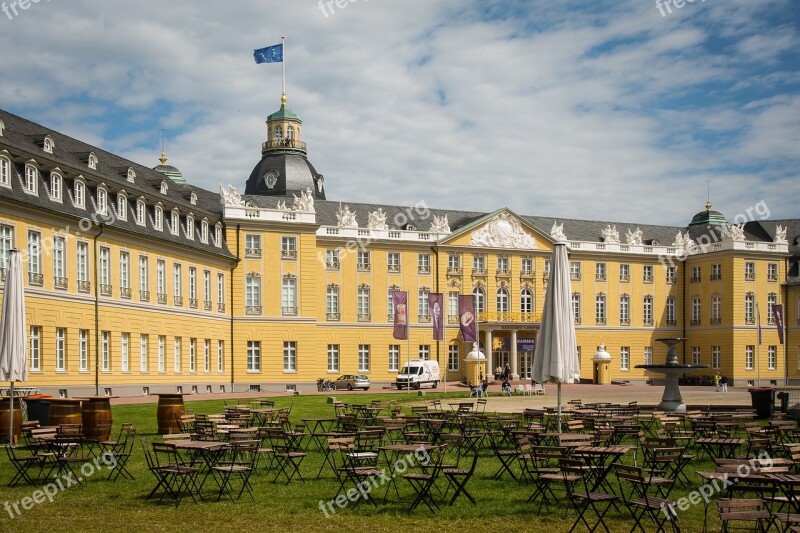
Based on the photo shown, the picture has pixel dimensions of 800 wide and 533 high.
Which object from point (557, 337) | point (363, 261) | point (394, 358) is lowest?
point (394, 358)

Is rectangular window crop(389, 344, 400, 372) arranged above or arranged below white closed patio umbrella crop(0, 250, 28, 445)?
below

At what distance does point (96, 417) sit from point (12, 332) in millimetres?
2714

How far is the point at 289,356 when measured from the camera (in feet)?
186

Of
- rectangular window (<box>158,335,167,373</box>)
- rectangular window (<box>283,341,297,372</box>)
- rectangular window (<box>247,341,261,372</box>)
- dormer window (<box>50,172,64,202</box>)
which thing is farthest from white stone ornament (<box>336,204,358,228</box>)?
dormer window (<box>50,172,64,202</box>)

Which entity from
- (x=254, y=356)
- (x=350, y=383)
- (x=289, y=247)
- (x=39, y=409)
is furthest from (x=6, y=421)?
(x=289, y=247)

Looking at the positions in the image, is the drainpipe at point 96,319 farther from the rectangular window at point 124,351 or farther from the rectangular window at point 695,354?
the rectangular window at point 695,354

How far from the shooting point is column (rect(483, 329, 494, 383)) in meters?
63.4

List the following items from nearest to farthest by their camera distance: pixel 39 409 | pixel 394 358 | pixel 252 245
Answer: pixel 39 409 < pixel 252 245 < pixel 394 358

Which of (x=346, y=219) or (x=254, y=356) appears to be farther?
(x=346, y=219)

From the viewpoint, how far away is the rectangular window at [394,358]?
6188 centimetres

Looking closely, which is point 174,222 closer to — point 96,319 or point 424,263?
point 96,319

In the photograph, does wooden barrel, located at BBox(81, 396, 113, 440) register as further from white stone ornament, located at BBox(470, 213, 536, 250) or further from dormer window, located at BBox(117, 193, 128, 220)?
white stone ornament, located at BBox(470, 213, 536, 250)

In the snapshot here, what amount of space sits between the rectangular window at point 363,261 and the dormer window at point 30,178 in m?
27.2

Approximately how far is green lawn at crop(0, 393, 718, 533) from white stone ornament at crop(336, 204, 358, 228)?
4442 cm
